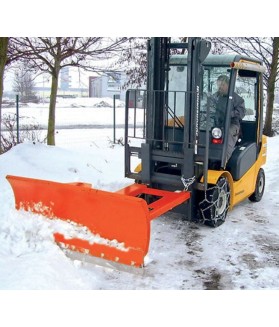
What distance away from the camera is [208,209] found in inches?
229

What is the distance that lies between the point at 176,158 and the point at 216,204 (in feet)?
2.86

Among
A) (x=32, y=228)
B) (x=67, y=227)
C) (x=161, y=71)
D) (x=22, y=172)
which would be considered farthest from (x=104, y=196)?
(x=22, y=172)

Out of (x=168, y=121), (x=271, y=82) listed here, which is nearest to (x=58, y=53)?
(x=168, y=121)

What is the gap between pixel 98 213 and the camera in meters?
4.59

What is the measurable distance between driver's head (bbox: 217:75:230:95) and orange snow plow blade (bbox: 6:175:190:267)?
180 cm

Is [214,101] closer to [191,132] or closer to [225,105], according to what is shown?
[225,105]

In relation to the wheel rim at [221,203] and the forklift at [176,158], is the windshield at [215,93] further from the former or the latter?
the wheel rim at [221,203]

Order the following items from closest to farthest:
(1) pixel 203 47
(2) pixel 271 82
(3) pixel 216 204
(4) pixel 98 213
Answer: (4) pixel 98 213 < (1) pixel 203 47 < (3) pixel 216 204 < (2) pixel 271 82

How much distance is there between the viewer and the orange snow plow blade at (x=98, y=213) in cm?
434

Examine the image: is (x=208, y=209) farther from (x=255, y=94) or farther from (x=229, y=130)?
(x=255, y=94)

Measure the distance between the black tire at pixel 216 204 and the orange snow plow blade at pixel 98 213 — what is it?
0.80 metres

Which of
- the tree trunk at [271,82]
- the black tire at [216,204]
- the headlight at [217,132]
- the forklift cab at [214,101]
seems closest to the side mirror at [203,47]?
the forklift cab at [214,101]

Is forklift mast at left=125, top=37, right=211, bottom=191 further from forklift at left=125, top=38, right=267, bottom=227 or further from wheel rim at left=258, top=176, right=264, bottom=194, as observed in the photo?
wheel rim at left=258, top=176, right=264, bottom=194

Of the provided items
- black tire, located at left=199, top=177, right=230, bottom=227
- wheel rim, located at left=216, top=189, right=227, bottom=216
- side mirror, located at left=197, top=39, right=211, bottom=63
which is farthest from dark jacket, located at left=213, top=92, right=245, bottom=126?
wheel rim, located at left=216, top=189, right=227, bottom=216
